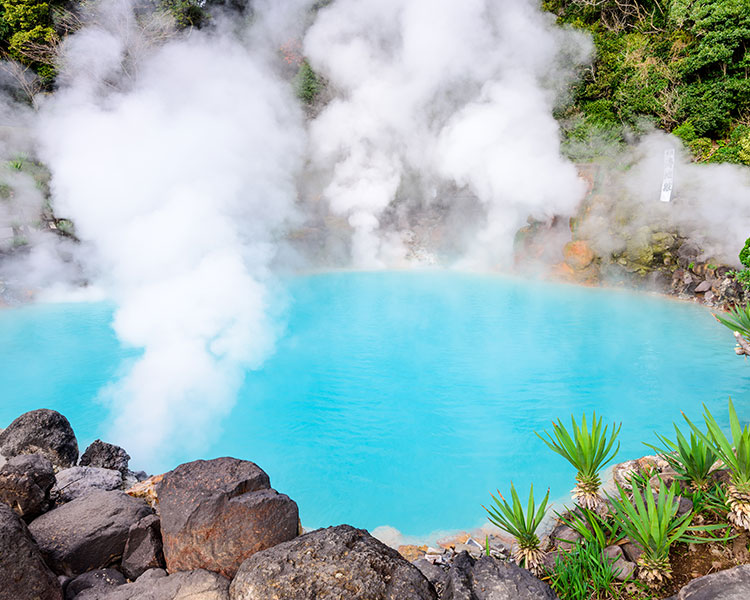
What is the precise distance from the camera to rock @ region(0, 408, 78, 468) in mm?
3879

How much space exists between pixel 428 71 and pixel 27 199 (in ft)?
37.2

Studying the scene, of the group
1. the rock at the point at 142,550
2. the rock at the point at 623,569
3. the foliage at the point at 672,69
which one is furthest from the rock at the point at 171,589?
the foliage at the point at 672,69

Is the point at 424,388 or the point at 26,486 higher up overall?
the point at 424,388

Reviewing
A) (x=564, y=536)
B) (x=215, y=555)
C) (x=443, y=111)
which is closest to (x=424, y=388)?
(x=564, y=536)

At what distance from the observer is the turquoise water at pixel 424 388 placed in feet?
14.5

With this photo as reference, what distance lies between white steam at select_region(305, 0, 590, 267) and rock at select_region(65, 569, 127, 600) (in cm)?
1246

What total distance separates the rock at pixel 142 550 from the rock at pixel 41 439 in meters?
2.07

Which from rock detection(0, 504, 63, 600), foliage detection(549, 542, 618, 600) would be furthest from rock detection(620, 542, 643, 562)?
rock detection(0, 504, 63, 600)

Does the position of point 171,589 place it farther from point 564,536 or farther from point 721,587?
point 721,587

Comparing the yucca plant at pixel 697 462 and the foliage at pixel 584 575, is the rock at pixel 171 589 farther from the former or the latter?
the yucca plant at pixel 697 462

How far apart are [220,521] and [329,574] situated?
673mm

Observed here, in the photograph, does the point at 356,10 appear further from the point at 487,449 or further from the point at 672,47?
the point at 487,449

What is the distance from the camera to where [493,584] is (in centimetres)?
186

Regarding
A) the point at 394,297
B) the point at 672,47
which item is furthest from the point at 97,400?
the point at 672,47
